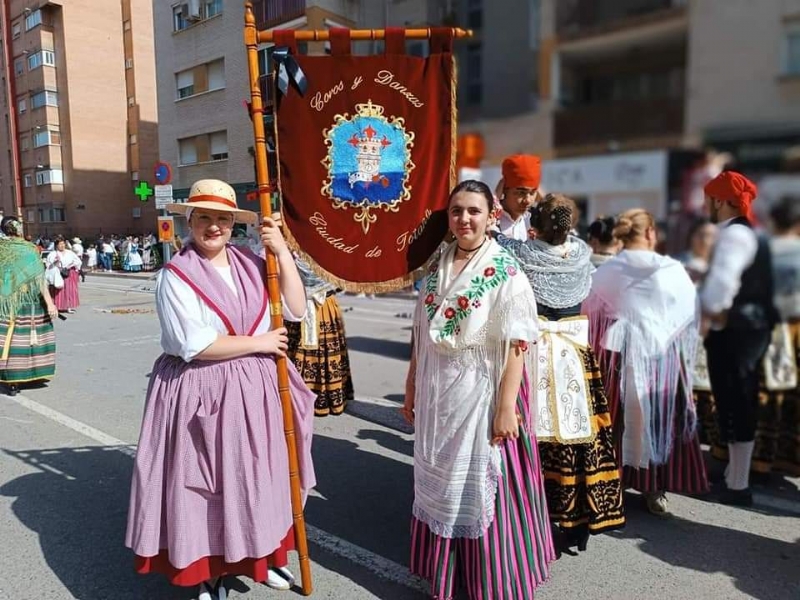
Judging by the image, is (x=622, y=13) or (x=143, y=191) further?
(x=143, y=191)

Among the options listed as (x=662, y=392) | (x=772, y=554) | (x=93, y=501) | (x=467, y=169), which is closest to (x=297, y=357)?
(x=93, y=501)

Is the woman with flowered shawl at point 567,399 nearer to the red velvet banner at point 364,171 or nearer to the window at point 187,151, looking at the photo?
the red velvet banner at point 364,171

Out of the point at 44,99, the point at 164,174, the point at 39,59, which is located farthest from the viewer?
the point at 44,99

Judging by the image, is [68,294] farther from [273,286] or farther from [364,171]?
[364,171]

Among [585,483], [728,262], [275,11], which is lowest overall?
[585,483]

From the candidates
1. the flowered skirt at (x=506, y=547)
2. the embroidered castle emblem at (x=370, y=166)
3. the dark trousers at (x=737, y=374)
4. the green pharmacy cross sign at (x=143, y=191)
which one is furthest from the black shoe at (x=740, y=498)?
the green pharmacy cross sign at (x=143, y=191)

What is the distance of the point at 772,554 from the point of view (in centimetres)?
265

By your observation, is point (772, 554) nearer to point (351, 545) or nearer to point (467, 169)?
point (351, 545)

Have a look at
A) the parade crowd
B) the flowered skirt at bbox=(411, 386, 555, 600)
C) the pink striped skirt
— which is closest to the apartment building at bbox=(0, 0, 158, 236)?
the pink striped skirt

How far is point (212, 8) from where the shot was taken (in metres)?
2.42

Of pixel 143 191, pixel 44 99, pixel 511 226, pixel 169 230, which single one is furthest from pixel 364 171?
pixel 44 99

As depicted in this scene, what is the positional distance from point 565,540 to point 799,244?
2.33 m

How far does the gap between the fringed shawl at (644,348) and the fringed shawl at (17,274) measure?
213 inches

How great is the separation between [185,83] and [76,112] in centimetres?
1395
